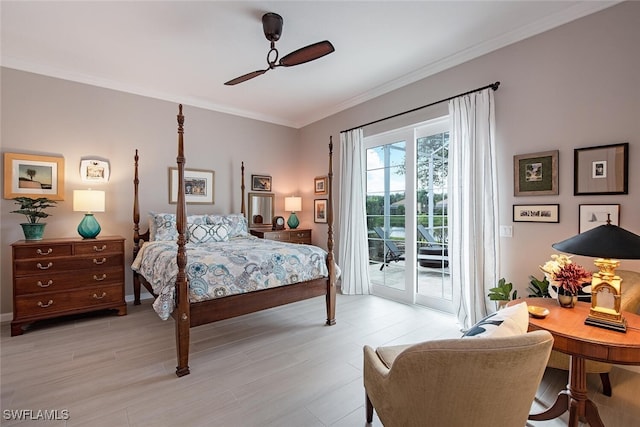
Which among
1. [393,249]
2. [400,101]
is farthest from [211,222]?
[400,101]

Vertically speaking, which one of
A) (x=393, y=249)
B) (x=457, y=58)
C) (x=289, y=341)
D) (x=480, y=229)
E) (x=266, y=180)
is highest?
(x=457, y=58)

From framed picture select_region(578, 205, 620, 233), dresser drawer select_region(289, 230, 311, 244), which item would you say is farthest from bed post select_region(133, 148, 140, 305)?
framed picture select_region(578, 205, 620, 233)

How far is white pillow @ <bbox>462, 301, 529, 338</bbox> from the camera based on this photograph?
114cm

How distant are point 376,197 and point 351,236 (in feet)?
2.31

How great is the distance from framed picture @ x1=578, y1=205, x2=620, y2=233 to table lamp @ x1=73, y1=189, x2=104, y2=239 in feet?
16.3

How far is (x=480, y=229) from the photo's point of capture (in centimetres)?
297

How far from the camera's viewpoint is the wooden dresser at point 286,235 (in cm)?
479

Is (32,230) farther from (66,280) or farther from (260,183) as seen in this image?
(260,183)

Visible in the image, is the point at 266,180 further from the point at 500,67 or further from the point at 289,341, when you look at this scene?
the point at 500,67

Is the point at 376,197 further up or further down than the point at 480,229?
further up

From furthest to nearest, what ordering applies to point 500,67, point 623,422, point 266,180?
point 266,180
point 500,67
point 623,422

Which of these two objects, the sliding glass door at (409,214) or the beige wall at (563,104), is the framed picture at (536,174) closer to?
the beige wall at (563,104)

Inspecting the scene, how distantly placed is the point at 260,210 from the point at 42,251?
292 centimetres

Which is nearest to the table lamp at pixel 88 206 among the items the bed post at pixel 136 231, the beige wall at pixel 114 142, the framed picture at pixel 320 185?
the beige wall at pixel 114 142
